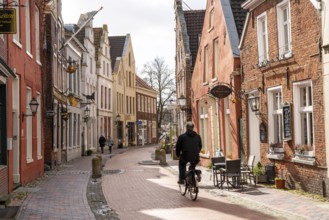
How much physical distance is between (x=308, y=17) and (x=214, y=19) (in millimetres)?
10023

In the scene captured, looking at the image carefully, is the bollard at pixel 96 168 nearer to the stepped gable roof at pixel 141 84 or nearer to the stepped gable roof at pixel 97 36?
the stepped gable roof at pixel 97 36

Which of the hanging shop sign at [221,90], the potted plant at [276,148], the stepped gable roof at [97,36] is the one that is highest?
the stepped gable roof at [97,36]

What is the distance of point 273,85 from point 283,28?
64.4 inches

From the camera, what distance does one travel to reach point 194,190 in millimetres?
12750

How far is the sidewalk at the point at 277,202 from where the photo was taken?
10.3 metres

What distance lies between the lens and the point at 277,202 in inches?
469

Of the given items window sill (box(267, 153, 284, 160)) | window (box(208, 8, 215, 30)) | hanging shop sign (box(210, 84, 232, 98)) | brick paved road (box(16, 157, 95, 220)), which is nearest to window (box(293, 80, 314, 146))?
window sill (box(267, 153, 284, 160))

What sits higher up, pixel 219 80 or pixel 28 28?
pixel 28 28

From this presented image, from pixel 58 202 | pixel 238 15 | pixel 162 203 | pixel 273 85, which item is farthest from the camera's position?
pixel 238 15

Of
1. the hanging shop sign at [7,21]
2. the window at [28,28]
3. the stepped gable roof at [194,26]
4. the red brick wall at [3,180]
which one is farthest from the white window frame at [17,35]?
the stepped gable roof at [194,26]

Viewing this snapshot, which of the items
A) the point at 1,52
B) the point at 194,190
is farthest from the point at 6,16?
the point at 194,190

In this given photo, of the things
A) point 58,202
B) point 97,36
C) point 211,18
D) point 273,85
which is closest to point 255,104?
point 273,85

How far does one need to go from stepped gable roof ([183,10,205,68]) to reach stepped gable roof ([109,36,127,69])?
70.3 ft

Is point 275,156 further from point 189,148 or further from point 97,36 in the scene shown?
point 97,36
